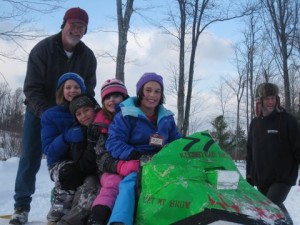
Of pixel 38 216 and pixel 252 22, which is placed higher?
pixel 252 22

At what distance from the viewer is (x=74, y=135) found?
10.5 ft

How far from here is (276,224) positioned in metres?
1.94

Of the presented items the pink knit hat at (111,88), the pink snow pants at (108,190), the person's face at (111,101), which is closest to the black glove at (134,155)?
the pink snow pants at (108,190)

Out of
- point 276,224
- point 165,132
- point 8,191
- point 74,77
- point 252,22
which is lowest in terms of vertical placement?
point 8,191

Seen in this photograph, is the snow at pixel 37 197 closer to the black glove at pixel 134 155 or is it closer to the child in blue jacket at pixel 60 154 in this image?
the child in blue jacket at pixel 60 154

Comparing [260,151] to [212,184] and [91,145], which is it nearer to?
[91,145]

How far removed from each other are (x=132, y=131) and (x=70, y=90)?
0.99 meters

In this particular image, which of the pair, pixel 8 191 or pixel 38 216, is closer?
pixel 38 216

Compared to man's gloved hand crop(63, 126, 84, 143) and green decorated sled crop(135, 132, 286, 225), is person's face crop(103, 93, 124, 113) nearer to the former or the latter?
man's gloved hand crop(63, 126, 84, 143)

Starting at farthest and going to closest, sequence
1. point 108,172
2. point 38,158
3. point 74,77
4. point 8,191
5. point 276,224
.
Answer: point 8,191, point 38,158, point 74,77, point 108,172, point 276,224

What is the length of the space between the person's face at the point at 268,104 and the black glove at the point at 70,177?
92.4 inches

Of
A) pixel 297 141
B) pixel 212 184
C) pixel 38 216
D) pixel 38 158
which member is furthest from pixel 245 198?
pixel 38 216

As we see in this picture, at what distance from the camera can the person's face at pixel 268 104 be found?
440 cm

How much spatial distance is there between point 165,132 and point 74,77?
118 cm
